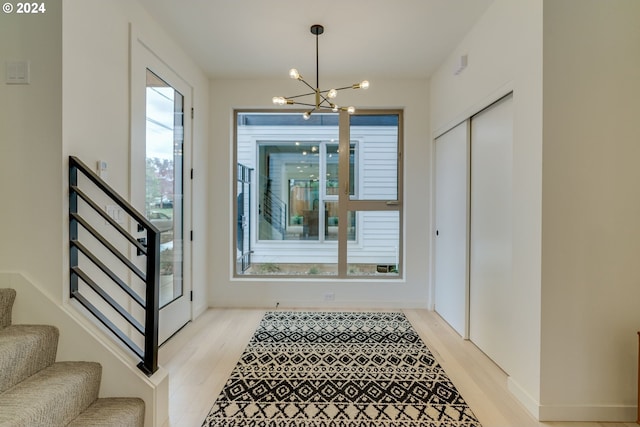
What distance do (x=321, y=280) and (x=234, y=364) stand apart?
1.66 m

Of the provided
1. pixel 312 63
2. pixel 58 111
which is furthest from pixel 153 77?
pixel 312 63

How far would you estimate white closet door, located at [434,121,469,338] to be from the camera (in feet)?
9.98

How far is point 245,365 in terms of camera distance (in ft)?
8.18

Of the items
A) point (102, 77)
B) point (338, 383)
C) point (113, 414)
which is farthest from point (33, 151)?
point (338, 383)

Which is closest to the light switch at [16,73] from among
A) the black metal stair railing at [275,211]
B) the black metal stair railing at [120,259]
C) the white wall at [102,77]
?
the white wall at [102,77]

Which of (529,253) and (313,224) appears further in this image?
(313,224)

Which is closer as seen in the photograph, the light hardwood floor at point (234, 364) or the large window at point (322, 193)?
the light hardwood floor at point (234, 364)

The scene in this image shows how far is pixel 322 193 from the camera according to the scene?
13.6 feet

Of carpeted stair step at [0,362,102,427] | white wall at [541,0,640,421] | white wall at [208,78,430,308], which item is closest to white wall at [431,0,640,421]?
Answer: white wall at [541,0,640,421]

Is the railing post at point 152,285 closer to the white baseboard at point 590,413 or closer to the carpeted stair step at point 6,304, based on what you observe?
the carpeted stair step at point 6,304

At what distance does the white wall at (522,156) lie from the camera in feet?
6.32

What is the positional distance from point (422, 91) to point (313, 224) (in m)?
2.13

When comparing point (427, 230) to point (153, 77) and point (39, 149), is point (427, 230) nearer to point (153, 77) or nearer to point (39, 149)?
point (153, 77)

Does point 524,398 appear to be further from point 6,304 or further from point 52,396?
point 6,304
